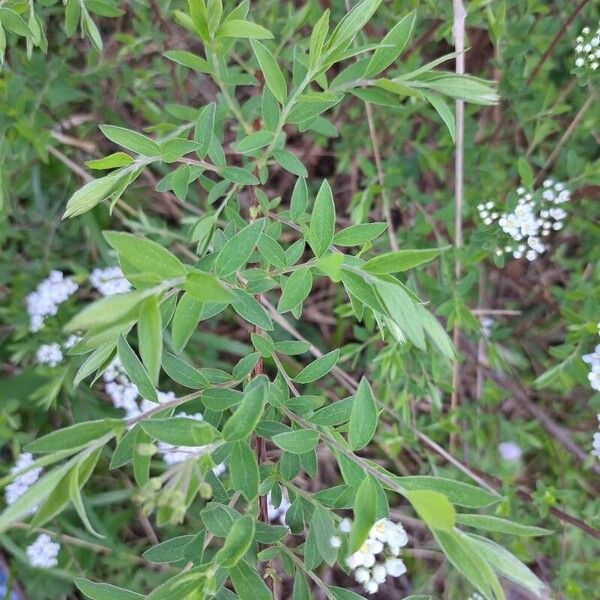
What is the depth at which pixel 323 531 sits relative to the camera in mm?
1078

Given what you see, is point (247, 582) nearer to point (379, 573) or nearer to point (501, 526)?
point (379, 573)

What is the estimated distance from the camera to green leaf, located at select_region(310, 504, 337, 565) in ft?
3.43

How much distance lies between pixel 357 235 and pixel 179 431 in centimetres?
48

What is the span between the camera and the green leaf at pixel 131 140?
1.22 m

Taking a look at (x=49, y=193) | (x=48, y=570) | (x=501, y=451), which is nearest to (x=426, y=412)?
(x=501, y=451)

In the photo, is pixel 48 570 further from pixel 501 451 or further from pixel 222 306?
pixel 501 451

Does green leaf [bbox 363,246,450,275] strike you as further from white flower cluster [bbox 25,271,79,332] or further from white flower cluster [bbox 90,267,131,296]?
white flower cluster [bbox 25,271,79,332]

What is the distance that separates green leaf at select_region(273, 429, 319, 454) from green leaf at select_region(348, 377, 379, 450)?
62 mm

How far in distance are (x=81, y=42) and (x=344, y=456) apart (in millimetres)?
2334

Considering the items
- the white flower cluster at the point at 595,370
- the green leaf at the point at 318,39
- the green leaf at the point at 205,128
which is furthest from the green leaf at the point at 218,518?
the white flower cluster at the point at 595,370

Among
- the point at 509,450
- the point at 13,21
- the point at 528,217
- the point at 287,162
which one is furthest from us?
the point at 509,450

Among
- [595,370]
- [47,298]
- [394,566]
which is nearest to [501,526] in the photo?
[394,566]

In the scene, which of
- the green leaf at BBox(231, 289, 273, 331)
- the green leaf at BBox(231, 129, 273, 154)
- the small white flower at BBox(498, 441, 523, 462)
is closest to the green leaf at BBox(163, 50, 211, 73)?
the green leaf at BBox(231, 129, 273, 154)

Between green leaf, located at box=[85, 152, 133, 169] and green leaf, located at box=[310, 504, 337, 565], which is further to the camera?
green leaf, located at box=[85, 152, 133, 169]
